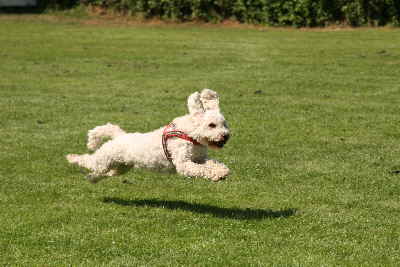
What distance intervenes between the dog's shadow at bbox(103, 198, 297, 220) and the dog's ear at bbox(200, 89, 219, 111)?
3.85 ft

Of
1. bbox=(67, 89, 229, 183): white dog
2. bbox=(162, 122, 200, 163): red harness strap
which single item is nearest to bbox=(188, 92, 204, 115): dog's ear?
bbox=(67, 89, 229, 183): white dog

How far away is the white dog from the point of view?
7.32 meters

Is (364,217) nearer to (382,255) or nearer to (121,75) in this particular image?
(382,255)

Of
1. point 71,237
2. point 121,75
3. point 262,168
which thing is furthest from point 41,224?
point 121,75

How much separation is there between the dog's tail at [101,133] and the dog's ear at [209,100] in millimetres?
1299

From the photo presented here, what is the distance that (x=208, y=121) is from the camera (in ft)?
24.1

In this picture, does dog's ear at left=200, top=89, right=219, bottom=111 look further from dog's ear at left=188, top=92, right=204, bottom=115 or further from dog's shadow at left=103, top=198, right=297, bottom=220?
dog's shadow at left=103, top=198, right=297, bottom=220

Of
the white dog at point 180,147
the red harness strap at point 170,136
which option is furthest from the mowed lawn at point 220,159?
the red harness strap at point 170,136

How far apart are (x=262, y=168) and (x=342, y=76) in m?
9.01

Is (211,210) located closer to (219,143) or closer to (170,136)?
(170,136)

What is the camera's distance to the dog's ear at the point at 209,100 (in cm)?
757

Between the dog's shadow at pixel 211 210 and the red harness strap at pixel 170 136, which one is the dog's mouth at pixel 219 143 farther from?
the dog's shadow at pixel 211 210

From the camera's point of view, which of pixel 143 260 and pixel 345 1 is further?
pixel 345 1

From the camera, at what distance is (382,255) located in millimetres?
6910
